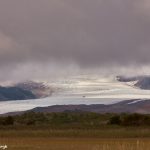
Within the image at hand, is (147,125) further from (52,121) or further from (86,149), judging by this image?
(86,149)

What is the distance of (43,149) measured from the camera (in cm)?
5503

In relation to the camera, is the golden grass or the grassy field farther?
the grassy field

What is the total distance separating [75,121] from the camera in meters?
157

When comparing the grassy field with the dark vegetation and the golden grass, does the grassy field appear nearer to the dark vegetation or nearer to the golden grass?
the golden grass

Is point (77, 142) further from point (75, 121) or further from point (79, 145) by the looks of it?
point (75, 121)

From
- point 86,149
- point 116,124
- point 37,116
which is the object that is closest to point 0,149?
point 86,149

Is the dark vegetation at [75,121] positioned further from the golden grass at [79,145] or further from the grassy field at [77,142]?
the golden grass at [79,145]

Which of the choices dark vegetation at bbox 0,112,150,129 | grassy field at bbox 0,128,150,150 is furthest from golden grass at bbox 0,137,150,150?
dark vegetation at bbox 0,112,150,129

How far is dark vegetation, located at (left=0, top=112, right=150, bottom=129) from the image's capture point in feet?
424

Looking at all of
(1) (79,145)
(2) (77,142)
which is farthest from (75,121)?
(1) (79,145)

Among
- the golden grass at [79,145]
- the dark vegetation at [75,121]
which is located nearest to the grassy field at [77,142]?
Answer: the golden grass at [79,145]

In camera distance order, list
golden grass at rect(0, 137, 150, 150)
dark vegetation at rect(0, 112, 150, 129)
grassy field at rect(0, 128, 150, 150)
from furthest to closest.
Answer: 1. dark vegetation at rect(0, 112, 150, 129)
2. grassy field at rect(0, 128, 150, 150)
3. golden grass at rect(0, 137, 150, 150)

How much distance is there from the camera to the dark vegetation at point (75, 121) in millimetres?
129163

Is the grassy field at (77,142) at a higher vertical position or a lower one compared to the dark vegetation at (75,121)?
lower
